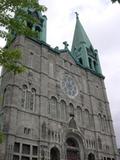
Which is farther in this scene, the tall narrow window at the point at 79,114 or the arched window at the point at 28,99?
the tall narrow window at the point at 79,114

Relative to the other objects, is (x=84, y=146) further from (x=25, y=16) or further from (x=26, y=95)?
(x=25, y=16)

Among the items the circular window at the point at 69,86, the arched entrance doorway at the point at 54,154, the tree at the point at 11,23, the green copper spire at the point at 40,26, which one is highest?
the green copper spire at the point at 40,26

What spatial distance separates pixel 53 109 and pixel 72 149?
4.80 metres

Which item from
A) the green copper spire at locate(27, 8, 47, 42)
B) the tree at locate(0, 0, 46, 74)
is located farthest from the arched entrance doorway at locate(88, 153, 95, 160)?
the tree at locate(0, 0, 46, 74)

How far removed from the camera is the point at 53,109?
23.2 meters

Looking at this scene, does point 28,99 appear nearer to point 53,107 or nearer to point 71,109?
point 53,107

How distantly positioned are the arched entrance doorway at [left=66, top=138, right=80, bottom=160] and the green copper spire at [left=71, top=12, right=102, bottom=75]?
480 inches

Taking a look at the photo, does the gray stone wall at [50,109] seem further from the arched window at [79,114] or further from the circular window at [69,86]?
the circular window at [69,86]

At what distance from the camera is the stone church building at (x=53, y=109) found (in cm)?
1898

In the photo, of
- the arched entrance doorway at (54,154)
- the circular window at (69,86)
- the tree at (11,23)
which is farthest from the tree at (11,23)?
the circular window at (69,86)

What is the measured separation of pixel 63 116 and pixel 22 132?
621 centimetres

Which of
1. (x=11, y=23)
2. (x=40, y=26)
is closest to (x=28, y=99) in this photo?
(x=40, y=26)

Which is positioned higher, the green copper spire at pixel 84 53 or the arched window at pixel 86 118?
the green copper spire at pixel 84 53

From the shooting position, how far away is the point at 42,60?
25.2 meters
